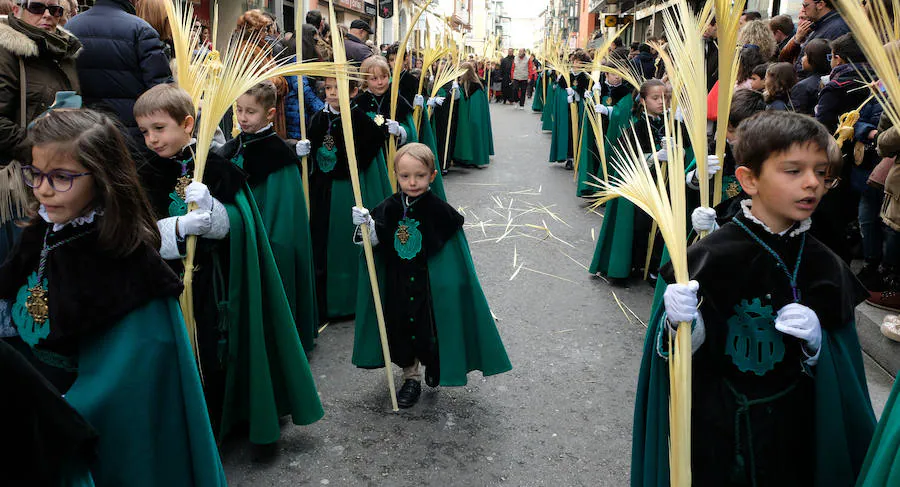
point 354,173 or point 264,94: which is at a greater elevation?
point 264,94

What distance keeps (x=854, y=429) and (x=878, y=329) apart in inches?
111

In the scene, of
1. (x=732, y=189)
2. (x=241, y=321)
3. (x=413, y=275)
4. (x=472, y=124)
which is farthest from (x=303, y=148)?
(x=472, y=124)

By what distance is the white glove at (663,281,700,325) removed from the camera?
7.25 ft

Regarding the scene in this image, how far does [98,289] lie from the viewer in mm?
2223

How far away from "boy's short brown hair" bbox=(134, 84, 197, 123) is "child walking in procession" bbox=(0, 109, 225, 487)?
1.10 metres

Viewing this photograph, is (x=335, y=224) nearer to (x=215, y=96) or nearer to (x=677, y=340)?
(x=215, y=96)

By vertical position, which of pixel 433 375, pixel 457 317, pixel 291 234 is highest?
pixel 291 234

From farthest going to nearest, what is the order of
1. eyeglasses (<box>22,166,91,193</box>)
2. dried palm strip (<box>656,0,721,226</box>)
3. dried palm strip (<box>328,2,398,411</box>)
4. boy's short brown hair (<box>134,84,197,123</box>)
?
dried palm strip (<box>328,2,398,411</box>), boy's short brown hair (<box>134,84,197,123</box>), dried palm strip (<box>656,0,721,226</box>), eyeglasses (<box>22,166,91,193</box>)

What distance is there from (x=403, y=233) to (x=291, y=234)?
0.89 metres

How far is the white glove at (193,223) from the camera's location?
3.25 m

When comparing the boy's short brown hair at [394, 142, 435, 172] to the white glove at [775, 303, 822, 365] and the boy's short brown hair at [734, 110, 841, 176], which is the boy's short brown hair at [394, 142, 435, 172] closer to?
the boy's short brown hair at [734, 110, 841, 176]

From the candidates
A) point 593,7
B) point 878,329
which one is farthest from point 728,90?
point 593,7

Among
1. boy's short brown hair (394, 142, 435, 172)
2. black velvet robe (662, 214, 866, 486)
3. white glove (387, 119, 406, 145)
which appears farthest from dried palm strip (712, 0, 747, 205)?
white glove (387, 119, 406, 145)

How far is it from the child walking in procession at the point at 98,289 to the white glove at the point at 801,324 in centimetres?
187
